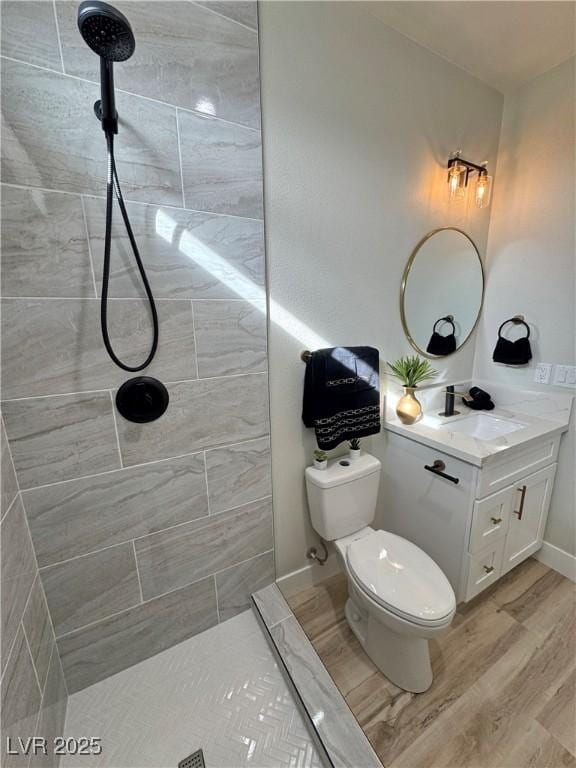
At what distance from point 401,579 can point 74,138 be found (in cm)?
180

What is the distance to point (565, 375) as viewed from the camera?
63.4 inches

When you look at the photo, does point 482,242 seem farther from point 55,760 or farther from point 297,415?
point 55,760

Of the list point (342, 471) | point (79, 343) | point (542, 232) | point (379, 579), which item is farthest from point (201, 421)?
point (542, 232)

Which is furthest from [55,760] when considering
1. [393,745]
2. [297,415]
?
[297,415]

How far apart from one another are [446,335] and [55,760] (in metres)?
2.36

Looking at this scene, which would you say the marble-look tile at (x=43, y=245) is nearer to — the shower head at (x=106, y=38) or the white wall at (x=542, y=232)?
the shower head at (x=106, y=38)

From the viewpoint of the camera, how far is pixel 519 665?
4.22 feet

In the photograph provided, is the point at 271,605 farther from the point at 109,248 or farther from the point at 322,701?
the point at 109,248

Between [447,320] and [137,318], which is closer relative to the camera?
[137,318]

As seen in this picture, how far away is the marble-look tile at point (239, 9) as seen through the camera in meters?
1.01

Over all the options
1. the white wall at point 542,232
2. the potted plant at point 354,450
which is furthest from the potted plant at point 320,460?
the white wall at point 542,232

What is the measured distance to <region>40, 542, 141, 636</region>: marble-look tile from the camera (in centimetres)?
104

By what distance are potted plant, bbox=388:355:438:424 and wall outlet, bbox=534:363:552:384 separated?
0.65 m

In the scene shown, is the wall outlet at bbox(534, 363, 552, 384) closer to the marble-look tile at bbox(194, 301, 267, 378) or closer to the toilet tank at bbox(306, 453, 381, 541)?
the toilet tank at bbox(306, 453, 381, 541)
